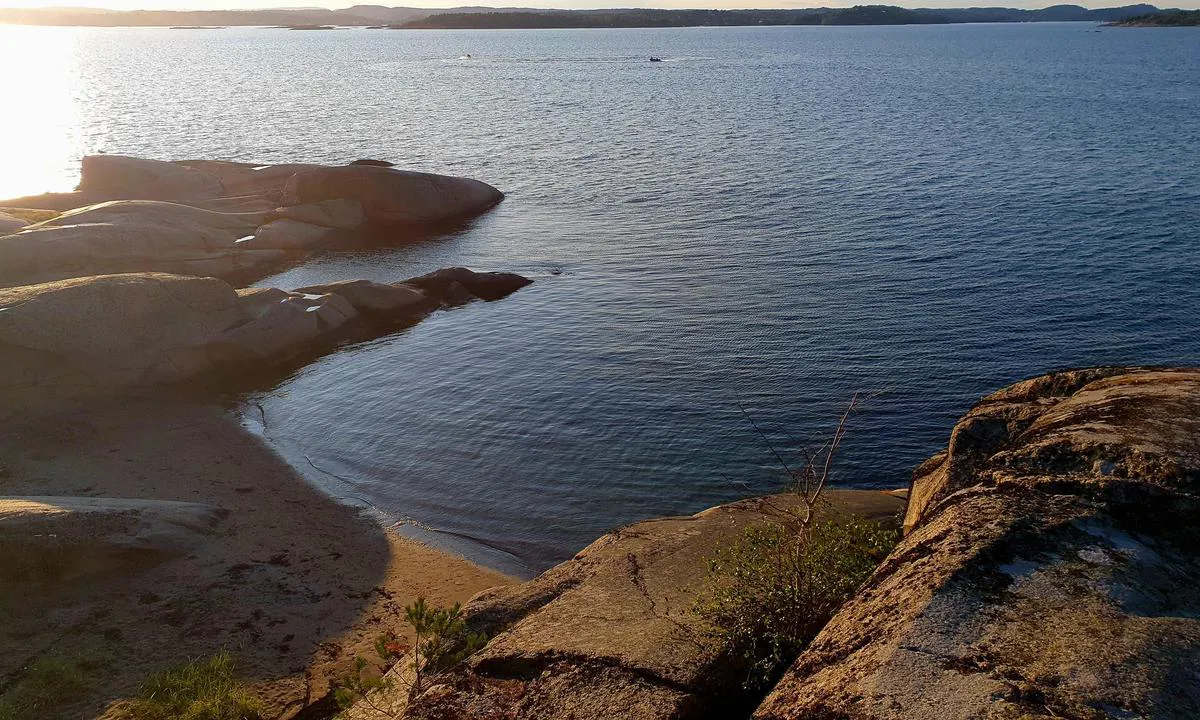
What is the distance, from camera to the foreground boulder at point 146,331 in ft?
71.9

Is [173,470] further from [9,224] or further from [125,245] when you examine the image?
[9,224]

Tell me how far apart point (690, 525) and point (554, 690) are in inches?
203

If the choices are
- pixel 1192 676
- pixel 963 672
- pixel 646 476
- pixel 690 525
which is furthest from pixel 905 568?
pixel 646 476

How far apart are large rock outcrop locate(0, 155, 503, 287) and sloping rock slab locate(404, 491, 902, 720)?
24375mm

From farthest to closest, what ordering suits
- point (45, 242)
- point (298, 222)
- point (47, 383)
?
1. point (298, 222)
2. point (45, 242)
3. point (47, 383)

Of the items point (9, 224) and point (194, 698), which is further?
point (9, 224)

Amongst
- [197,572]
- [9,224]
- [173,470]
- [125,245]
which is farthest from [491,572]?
[9,224]

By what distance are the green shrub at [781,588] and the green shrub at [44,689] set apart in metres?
7.54

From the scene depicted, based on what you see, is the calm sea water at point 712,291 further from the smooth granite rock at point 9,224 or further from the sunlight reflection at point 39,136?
the smooth granite rock at point 9,224

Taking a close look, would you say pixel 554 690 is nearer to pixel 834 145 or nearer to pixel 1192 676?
pixel 1192 676

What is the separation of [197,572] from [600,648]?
881 centimetres

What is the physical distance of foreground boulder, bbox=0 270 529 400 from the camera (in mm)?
21906

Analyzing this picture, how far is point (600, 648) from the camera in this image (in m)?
7.98

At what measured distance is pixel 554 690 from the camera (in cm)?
742
